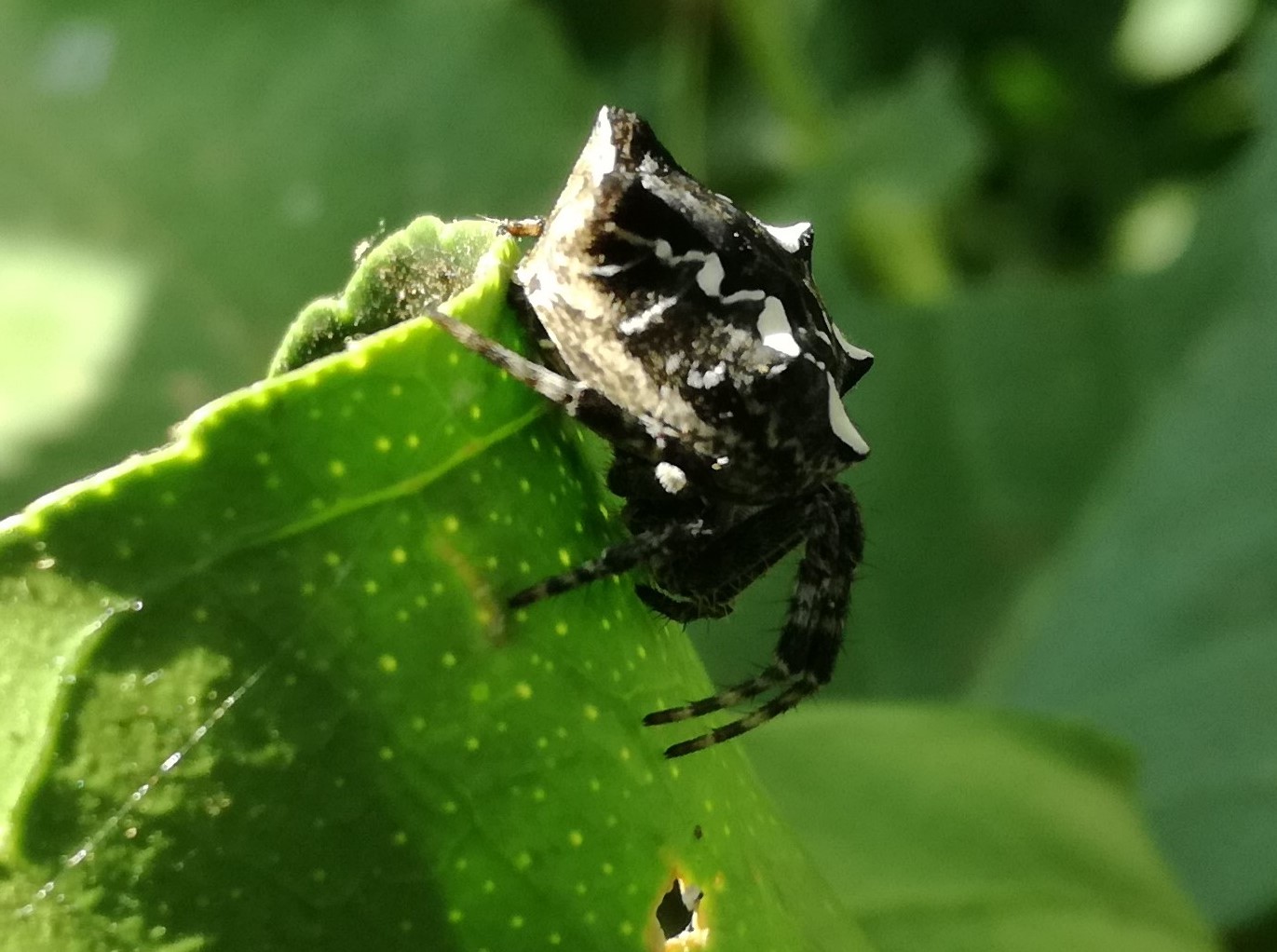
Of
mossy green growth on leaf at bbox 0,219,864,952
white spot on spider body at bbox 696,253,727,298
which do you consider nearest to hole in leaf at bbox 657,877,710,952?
mossy green growth on leaf at bbox 0,219,864,952

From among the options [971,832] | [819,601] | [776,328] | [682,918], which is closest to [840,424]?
[776,328]

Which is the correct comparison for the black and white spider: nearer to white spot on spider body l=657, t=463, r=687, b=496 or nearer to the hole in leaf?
white spot on spider body l=657, t=463, r=687, b=496

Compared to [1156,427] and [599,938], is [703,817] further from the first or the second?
[1156,427]

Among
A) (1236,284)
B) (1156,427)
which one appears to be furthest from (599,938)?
(1236,284)

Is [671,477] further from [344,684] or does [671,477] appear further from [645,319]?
[344,684]

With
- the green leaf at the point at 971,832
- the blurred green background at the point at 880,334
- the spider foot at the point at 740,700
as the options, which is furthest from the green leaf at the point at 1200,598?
the spider foot at the point at 740,700

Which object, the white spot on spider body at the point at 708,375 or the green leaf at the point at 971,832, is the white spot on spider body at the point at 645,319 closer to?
the white spot on spider body at the point at 708,375
